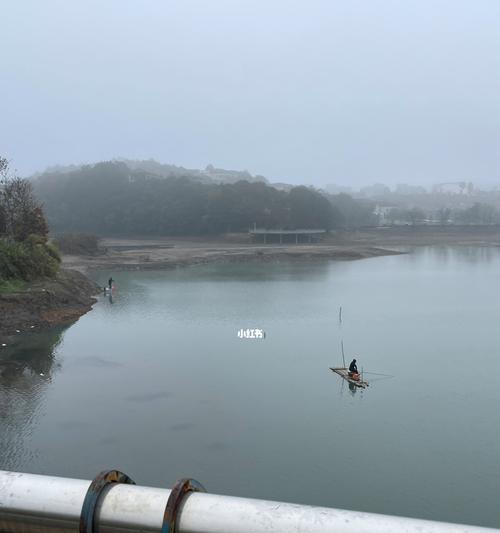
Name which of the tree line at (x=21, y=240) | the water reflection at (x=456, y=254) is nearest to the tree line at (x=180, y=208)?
the water reflection at (x=456, y=254)

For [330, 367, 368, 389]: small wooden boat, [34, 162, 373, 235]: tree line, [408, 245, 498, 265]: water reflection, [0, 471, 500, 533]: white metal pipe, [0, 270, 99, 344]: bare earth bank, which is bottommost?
[408, 245, 498, 265]: water reflection

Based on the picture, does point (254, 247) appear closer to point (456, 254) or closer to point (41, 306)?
point (456, 254)

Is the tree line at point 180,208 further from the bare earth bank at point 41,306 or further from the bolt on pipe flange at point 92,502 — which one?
the bolt on pipe flange at point 92,502

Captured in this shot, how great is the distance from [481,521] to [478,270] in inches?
1705

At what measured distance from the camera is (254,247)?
6756cm

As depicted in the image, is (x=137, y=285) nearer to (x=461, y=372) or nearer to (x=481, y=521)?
(x=461, y=372)

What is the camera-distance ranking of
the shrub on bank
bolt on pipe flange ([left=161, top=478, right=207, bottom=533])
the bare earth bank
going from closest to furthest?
1. bolt on pipe flange ([left=161, top=478, right=207, bottom=533])
2. the bare earth bank
3. the shrub on bank

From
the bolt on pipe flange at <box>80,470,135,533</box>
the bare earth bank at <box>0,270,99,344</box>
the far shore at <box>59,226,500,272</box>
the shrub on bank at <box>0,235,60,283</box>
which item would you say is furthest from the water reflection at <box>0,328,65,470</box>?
the far shore at <box>59,226,500,272</box>

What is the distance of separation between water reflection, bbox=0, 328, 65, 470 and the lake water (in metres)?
0.05

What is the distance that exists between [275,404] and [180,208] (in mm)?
60203

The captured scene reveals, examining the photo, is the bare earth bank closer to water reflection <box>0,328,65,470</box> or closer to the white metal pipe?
water reflection <box>0,328,65,470</box>

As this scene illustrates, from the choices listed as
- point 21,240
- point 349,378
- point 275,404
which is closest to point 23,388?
point 275,404

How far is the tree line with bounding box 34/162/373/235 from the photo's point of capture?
73312mm

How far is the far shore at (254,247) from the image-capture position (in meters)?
52.8
